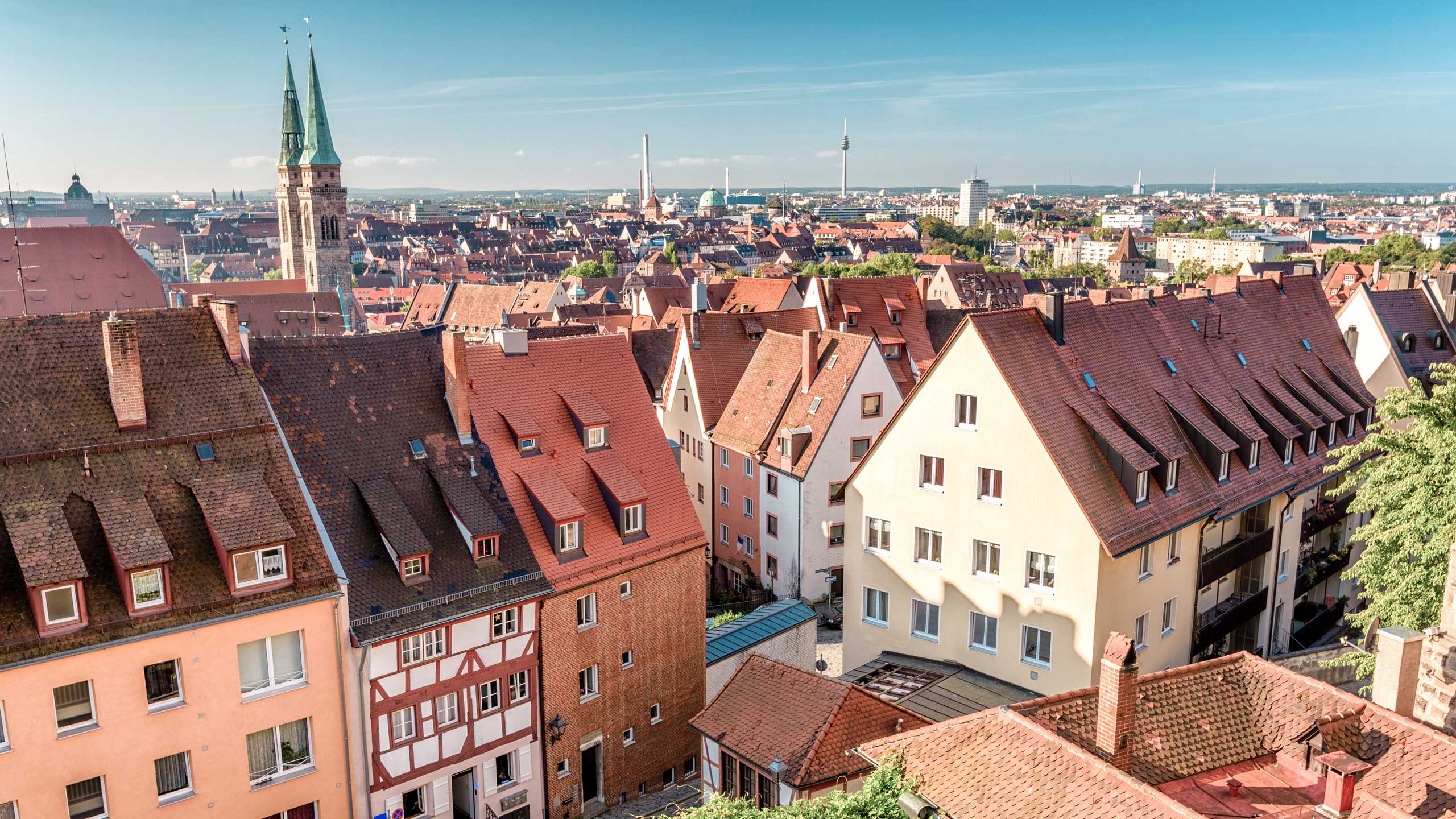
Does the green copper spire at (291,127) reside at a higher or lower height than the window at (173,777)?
higher

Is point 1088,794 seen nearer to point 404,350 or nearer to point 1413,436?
point 1413,436

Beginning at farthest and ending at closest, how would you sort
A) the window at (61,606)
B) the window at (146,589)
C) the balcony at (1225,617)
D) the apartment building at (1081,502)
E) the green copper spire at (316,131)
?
the green copper spire at (316,131) → the balcony at (1225,617) → the apartment building at (1081,502) → the window at (146,589) → the window at (61,606)

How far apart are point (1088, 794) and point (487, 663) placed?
1548 cm

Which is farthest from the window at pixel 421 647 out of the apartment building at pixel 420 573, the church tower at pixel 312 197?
the church tower at pixel 312 197

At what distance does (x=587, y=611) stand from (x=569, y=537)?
2050mm

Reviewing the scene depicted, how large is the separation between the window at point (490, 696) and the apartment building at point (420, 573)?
3 centimetres

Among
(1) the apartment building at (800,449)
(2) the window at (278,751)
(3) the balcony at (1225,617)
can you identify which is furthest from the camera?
(1) the apartment building at (800,449)

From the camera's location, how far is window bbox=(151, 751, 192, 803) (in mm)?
20688

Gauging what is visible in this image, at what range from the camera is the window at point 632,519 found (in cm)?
2805

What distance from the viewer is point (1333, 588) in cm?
3747

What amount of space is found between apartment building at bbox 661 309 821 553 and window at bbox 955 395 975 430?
64.0 feet

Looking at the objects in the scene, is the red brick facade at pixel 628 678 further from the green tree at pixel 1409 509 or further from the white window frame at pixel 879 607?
the green tree at pixel 1409 509

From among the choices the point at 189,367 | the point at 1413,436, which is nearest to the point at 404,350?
the point at 189,367

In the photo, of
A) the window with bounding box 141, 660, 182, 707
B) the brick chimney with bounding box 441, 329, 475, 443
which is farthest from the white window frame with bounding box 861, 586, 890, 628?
the window with bounding box 141, 660, 182, 707
